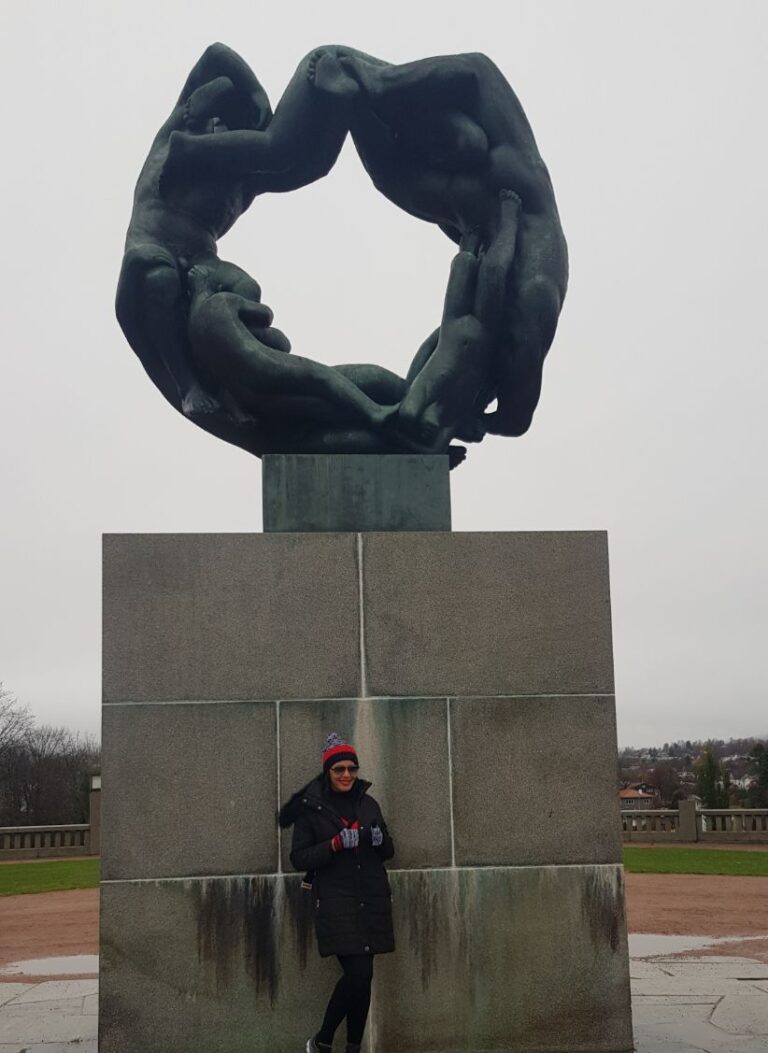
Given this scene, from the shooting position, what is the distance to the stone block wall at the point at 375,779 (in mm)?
5902

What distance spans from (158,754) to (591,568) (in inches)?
99.7

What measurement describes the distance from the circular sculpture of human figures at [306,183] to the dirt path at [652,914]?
761 centimetres

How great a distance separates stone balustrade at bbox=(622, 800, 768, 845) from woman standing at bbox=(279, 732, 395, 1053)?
84.4 ft

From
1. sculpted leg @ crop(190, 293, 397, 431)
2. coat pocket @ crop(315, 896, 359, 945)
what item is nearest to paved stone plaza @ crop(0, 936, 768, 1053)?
coat pocket @ crop(315, 896, 359, 945)

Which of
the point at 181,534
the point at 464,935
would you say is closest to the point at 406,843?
the point at 464,935

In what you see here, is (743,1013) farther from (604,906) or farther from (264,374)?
(264,374)

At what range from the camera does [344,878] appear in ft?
18.0

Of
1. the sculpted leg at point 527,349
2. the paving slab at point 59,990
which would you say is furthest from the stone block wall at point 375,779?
the paving slab at point 59,990

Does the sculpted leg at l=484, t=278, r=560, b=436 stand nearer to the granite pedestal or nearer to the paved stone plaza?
the granite pedestal

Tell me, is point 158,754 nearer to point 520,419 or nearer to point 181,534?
point 181,534

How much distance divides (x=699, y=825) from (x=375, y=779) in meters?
26.3

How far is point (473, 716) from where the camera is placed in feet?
20.6

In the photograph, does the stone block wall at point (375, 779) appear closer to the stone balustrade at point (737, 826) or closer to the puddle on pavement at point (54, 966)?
the puddle on pavement at point (54, 966)

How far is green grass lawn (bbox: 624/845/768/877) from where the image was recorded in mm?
22797
